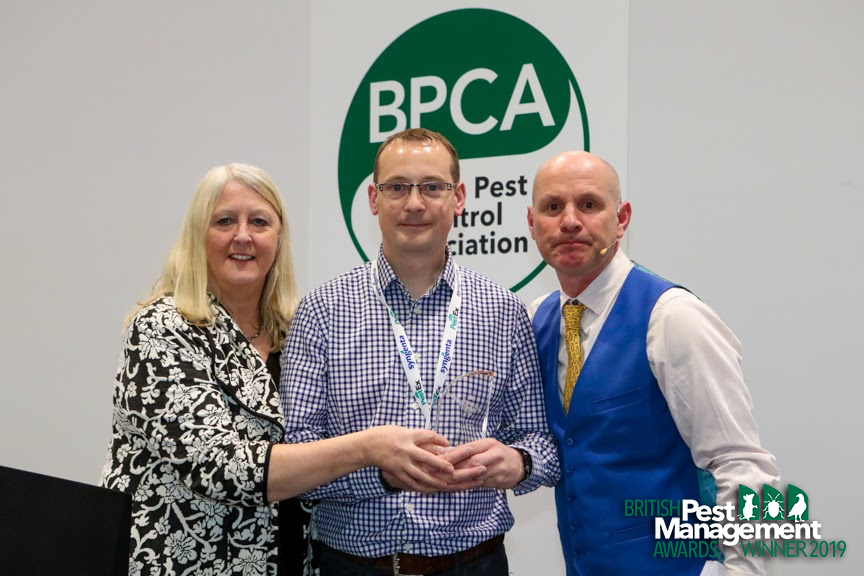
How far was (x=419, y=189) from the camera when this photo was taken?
7.66 ft

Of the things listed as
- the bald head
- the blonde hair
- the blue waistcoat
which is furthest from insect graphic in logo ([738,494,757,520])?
the blonde hair

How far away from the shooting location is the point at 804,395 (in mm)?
3326

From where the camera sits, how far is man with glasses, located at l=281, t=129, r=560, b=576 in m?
2.19

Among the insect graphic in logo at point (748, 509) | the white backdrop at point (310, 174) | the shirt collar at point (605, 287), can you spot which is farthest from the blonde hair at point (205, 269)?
the white backdrop at point (310, 174)

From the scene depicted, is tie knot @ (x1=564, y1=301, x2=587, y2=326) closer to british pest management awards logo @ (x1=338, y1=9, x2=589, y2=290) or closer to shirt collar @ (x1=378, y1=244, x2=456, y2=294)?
shirt collar @ (x1=378, y1=244, x2=456, y2=294)

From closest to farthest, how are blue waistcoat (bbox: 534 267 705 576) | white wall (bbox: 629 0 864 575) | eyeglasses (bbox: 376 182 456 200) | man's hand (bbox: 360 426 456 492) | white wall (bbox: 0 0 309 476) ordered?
man's hand (bbox: 360 426 456 492), blue waistcoat (bbox: 534 267 705 576), eyeglasses (bbox: 376 182 456 200), white wall (bbox: 629 0 864 575), white wall (bbox: 0 0 309 476)

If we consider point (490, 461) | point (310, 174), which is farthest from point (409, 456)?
point (310, 174)

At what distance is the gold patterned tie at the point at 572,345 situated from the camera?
2365mm

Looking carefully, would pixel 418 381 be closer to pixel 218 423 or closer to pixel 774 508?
pixel 218 423

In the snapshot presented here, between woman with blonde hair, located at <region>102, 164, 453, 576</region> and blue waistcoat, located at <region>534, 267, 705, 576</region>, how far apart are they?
0.45m

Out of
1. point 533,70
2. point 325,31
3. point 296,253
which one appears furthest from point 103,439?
point 533,70

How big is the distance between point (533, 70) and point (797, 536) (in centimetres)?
213

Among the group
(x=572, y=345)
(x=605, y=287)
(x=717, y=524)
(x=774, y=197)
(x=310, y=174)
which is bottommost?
(x=717, y=524)

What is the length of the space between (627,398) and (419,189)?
0.74 m
